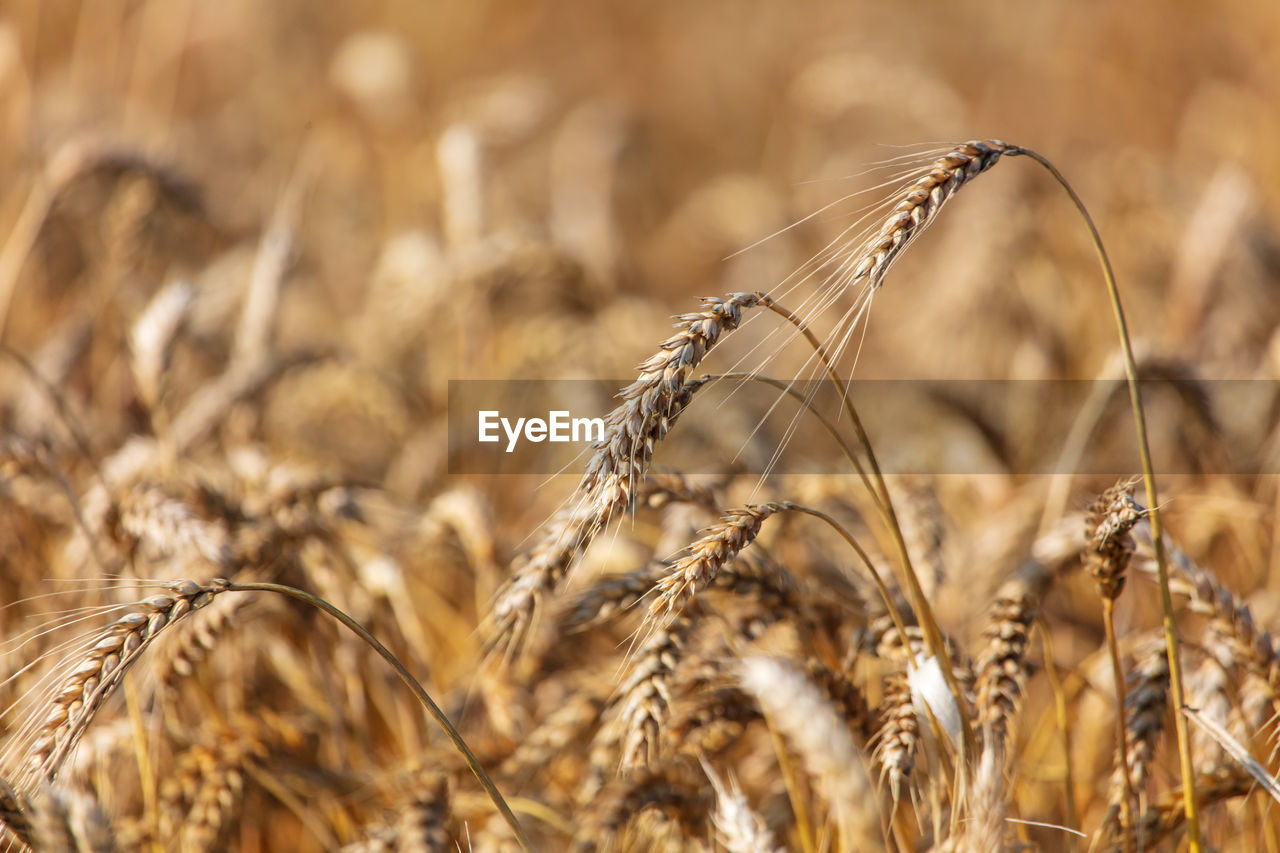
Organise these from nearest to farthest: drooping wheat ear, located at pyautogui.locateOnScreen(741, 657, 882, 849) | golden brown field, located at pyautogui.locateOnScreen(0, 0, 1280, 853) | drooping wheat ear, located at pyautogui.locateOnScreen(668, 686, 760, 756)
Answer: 1. drooping wheat ear, located at pyautogui.locateOnScreen(741, 657, 882, 849)
2. golden brown field, located at pyautogui.locateOnScreen(0, 0, 1280, 853)
3. drooping wheat ear, located at pyautogui.locateOnScreen(668, 686, 760, 756)

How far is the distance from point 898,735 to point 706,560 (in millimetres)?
377

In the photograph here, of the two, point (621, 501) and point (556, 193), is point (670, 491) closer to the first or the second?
point (621, 501)

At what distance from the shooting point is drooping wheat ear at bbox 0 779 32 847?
3.48 ft

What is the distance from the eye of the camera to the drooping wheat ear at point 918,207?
105 cm

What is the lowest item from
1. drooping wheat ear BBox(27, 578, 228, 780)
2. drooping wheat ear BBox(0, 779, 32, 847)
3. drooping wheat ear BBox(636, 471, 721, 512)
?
drooping wheat ear BBox(0, 779, 32, 847)

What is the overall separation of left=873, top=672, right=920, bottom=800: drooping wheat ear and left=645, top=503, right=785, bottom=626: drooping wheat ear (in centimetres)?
33

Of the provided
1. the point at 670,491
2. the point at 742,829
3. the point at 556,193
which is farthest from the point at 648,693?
the point at 556,193

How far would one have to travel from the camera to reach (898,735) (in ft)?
3.98

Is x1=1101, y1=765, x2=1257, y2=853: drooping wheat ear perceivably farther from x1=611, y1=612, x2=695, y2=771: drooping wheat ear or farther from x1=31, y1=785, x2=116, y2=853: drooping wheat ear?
x1=31, y1=785, x2=116, y2=853: drooping wheat ear

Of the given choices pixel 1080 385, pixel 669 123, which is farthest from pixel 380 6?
pixel 1080 385

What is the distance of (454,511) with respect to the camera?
2.09m

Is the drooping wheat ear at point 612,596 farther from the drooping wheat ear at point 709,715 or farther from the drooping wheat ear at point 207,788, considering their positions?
the drooping wheat ear at point 207,788

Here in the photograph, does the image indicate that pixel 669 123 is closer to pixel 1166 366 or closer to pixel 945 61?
pixel 945 61

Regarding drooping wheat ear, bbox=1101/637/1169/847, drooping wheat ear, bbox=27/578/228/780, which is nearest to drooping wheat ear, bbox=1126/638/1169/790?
drooping wheat ear, bbox=1101/637/1169/847
